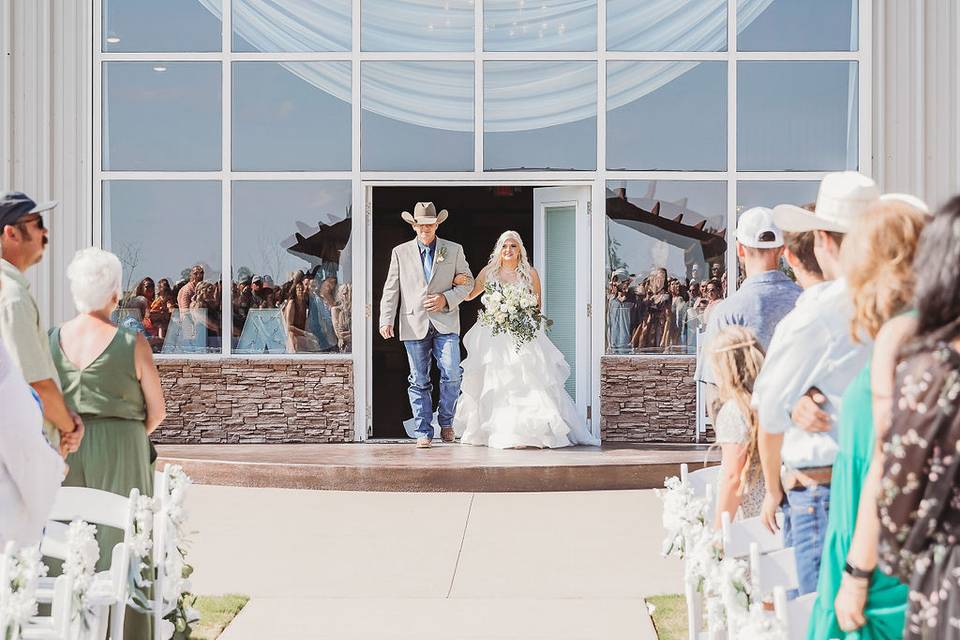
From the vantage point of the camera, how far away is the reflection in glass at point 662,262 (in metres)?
10.9

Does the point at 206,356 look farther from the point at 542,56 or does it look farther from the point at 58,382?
the point at 58,382

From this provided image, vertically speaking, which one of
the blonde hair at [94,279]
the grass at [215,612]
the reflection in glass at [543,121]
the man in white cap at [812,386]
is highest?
the reflection in glass at [543,121]

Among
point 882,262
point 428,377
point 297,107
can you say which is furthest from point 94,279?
point 297,107

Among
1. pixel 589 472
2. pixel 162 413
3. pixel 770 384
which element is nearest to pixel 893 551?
pixel 770 384

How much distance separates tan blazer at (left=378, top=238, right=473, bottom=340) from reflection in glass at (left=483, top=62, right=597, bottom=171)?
3.40ft

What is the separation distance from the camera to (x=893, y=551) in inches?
102

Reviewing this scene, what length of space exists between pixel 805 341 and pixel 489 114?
25.5ft

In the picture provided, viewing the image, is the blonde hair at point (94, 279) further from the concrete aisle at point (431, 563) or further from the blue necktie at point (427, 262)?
the blue necktie at point (427, 262)

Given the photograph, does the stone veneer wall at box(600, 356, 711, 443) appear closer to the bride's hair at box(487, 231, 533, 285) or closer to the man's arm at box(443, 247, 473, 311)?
the bride's hair at box(487, 231, 533, 285)

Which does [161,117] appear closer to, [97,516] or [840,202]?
[97,516]

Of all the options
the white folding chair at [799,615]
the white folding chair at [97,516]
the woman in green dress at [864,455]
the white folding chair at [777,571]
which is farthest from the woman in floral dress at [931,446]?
the white folding chair at [97,516]

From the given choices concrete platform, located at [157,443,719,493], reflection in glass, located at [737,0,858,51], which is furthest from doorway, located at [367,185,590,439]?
reflection in glass, located at [737,0,858,51]

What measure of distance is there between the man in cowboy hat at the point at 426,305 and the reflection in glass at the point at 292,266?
73cm

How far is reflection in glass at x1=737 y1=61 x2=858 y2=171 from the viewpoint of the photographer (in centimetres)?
1095
